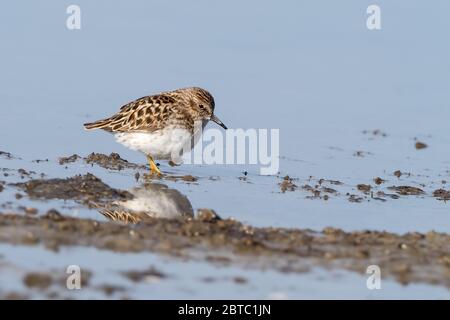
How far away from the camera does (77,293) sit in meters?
8.67

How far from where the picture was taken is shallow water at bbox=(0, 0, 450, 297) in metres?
13.4

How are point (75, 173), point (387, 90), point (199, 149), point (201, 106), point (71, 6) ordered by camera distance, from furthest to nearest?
point (71, 6)
point (387, 90)
point (199, 149)
point (201, 106)
point (75, 173)

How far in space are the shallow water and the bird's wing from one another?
2.07 feet

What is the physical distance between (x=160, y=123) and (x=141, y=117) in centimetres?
26

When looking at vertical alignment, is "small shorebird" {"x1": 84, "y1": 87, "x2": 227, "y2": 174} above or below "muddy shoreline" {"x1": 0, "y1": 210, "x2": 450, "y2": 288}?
above

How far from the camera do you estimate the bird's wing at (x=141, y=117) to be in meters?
14.6

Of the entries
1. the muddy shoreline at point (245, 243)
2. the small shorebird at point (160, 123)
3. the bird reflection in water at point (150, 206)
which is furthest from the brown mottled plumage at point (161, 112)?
the muddy shoreline at point (245, 243)

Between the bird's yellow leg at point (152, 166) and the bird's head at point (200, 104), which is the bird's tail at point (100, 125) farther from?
the bird's head at point (200, 104)

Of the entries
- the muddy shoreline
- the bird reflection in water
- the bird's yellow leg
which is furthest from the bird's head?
the muddy shoreline

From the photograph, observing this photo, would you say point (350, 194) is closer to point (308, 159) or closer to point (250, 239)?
point (308, 159)

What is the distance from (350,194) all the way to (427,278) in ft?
13.0

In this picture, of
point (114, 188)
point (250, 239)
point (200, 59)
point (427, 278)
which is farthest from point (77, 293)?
point (200, 59)

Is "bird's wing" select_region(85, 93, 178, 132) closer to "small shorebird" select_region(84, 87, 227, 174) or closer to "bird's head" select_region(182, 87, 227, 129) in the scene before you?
"small shorebird" select_region(84, 87, 227, 174)

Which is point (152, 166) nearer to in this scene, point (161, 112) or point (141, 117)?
point (141, 117)
